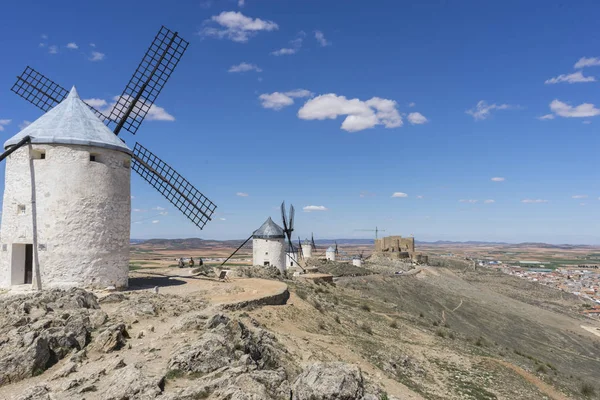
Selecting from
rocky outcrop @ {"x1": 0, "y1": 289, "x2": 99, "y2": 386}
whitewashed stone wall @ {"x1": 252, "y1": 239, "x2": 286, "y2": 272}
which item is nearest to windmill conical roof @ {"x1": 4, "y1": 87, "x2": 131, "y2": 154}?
rocky outcrop @ {"x1": 0, "y1": 289, "x2": 99, "y2": 386}

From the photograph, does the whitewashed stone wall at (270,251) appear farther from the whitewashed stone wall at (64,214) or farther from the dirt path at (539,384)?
the dirt path at (539,384)

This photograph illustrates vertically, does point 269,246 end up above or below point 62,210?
below

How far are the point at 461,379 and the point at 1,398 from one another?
11506 mm

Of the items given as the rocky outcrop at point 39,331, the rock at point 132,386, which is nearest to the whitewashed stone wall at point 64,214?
the rocky outcrop at point 39,331

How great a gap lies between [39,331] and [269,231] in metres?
23.3

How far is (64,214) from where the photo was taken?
46.4 ft

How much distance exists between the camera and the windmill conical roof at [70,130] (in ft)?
47.5

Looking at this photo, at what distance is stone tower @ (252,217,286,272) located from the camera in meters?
31.7

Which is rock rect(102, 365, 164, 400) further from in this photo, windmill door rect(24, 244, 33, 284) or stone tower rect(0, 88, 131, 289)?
windmill door rect(24, 244, 33, 284)

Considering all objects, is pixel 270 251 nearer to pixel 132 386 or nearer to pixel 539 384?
pixel 539 384

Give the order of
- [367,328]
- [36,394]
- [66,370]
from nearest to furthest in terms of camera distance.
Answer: [36,394] < [66,370] < [367,328]

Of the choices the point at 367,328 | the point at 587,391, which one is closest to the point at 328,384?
the point at 367,328

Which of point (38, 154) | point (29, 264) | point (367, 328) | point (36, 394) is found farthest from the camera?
point (367, 328)

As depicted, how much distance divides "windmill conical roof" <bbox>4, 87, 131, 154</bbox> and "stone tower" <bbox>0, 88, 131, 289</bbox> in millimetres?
30
